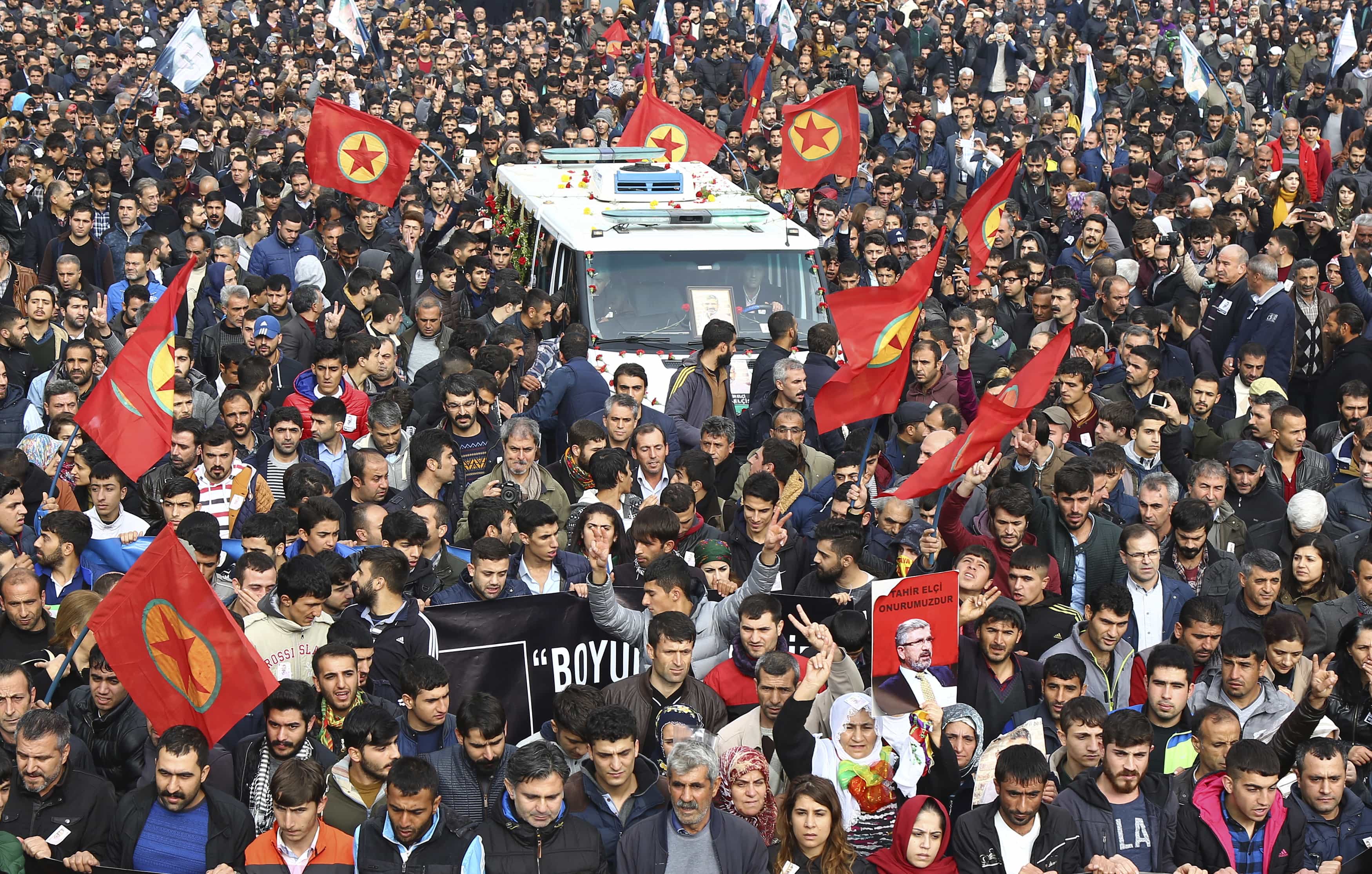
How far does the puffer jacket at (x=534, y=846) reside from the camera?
6.58 metres

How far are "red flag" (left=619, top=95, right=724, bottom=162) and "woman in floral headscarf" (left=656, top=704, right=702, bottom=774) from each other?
34.8 feet

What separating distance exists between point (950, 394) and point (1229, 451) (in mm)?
2022

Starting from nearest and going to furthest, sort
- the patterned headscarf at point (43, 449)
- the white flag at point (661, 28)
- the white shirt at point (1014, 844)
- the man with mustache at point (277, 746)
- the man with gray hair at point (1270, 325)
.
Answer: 1. the white shirt at point (1014, 844)
2. the man with mustache at point (277, 746)
3. the patterned headscarf at point (43, 449)
4. the man with gray hair at point (1270, 325)
5. the white flag at point (661, 28)

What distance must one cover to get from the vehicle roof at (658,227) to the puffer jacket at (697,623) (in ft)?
14.8

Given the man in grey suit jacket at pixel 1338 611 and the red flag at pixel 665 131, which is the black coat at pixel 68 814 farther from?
the red flag at pixel 665 131

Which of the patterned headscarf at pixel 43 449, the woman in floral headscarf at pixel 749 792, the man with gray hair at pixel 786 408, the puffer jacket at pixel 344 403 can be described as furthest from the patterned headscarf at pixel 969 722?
the patterned headscarf at pixel 43 449

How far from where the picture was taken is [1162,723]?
7754 mm

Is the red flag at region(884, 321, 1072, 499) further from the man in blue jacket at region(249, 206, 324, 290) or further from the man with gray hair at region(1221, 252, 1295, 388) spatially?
the man in blue jacket at region(249, 206, 324, 290)

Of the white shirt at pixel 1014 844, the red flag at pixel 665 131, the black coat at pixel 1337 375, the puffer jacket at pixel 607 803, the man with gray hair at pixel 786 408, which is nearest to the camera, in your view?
the white shirt at pixel 1014 844

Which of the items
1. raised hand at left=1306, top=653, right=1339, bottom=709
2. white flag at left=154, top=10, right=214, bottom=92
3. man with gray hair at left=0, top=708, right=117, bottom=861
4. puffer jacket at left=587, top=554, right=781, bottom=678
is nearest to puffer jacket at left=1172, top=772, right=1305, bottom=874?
raised hand at left=1306, top=653, right=1339, bottom=709

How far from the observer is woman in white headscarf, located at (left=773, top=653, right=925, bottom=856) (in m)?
7.02

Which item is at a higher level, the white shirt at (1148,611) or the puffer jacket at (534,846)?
the puffer jacket at (534,846)

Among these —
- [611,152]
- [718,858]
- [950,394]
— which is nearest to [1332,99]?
[611,152]

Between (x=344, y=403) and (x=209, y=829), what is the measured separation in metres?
4.72
